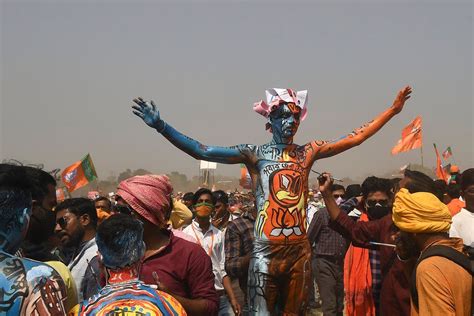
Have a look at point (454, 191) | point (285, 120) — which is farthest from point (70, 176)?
point (285, 120)

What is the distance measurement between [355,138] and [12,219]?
3.32 metres

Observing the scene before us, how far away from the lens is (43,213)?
3711 mm

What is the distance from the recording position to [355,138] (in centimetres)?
500

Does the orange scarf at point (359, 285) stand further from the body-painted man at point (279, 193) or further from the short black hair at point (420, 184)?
the short black hair at point (420, 184)

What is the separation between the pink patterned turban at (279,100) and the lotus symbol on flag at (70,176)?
10.4m

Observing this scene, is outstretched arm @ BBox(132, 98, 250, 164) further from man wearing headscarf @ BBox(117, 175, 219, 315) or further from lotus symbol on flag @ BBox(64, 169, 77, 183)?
lotus symbol on flag @ BBox(64, 169, 77, 183)

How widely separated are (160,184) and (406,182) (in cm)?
185

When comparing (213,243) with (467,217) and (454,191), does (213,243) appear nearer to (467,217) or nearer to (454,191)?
(467,217)

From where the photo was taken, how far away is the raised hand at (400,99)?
5234 millimetres

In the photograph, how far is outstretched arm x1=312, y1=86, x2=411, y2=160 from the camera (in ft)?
16.3

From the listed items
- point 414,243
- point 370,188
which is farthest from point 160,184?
point 370,188

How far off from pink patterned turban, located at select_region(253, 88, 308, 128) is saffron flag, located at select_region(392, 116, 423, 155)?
31.0ft

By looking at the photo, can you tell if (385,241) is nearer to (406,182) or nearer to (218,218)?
(406,182)

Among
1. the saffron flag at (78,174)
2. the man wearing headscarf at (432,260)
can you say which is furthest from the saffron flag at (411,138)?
the man wearing headscarf at (432,260)
